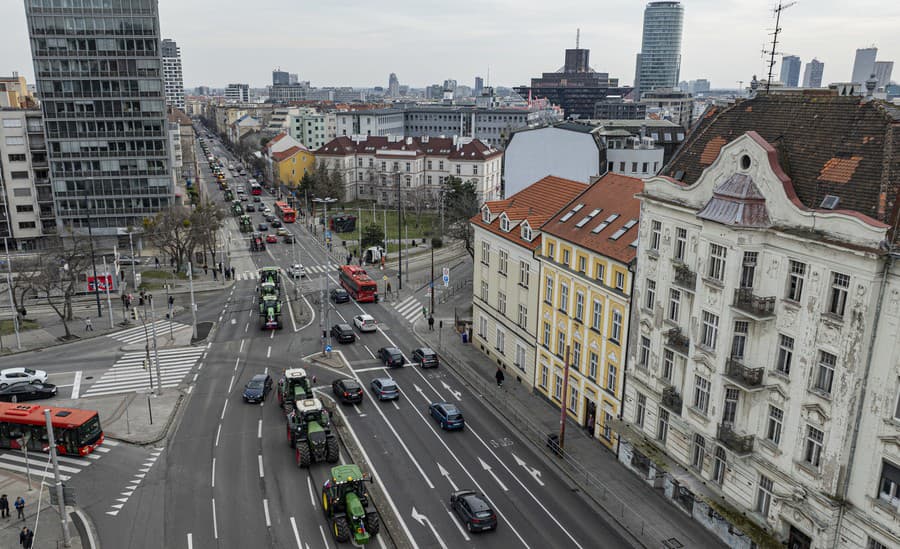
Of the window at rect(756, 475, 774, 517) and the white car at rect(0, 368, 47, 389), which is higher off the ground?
the window at rect(756, 475, 774, 517)

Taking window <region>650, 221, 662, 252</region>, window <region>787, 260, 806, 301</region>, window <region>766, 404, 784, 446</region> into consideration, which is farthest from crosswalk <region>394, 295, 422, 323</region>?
window <region>787, 260, 806, 301</region>

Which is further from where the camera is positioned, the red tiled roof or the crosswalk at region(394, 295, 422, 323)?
the crosswalk at region(394, 295, 422, 323)

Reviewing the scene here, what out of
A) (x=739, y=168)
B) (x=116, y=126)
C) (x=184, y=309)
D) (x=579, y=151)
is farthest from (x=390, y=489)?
(x=116, y=126)

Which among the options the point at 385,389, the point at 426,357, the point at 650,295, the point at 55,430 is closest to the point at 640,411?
the point at 650,295

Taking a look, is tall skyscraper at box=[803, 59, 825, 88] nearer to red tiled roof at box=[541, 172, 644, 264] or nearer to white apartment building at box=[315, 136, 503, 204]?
white apartment building at box=[315, 136, 503, 204]

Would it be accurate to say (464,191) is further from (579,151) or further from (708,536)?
(708,536)

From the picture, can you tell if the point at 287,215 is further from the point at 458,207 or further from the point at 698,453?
the point at 698,453

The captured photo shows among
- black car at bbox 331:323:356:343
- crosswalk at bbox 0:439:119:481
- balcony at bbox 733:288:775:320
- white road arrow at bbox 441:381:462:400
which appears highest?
balcony at bbox 733:288:775:320
